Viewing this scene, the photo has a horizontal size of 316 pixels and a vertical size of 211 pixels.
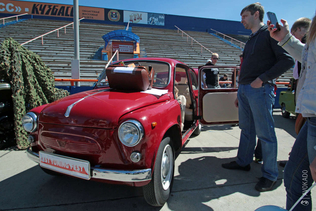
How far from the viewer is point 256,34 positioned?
96.0 inches

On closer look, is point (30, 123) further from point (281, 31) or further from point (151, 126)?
point (281, 31)

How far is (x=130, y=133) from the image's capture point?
66.6 inches

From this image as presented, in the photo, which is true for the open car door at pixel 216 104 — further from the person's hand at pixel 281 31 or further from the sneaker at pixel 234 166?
the person's hand at pixel 281 31

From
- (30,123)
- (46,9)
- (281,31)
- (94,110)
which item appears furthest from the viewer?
(46,9)

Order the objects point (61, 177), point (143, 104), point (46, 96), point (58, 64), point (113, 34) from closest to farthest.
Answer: point (143, 104), point (61, 177), point (46, 96), point (58, 64), point (113, 34)

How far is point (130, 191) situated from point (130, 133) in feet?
3.34

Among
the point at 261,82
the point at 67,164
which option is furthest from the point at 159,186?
the point at 261,82

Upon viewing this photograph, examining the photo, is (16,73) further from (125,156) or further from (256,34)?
(256,34)

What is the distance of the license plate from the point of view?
5.65 feet

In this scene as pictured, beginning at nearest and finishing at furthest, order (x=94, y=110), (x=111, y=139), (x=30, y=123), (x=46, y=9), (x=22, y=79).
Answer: (x=111, y=139) → (x=94, y=110) → (x=30, y=123) → (x=22, y=79) → (x=46, y=9)

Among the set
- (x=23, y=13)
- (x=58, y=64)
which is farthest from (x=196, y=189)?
(x=23, y=13)

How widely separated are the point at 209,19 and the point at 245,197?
30.9 metres

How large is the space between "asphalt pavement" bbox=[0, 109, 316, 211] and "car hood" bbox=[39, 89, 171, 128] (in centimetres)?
93

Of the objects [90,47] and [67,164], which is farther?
[90,47]
